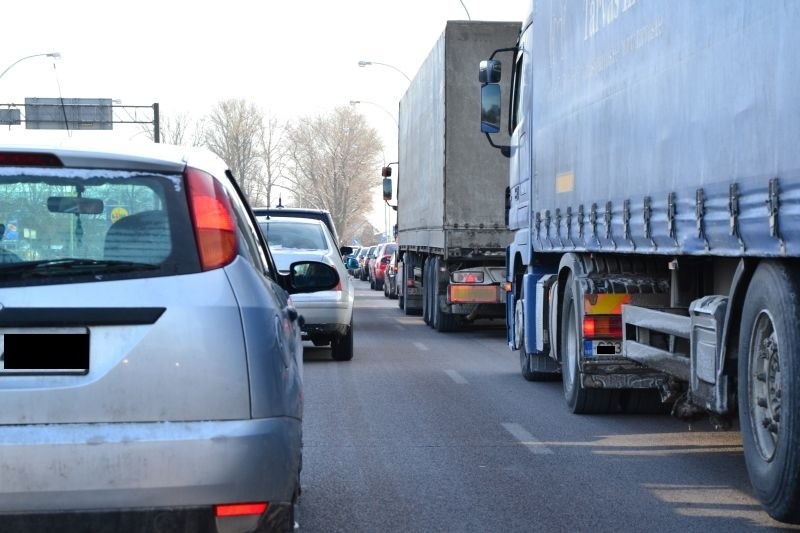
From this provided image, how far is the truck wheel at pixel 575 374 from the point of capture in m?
9.92

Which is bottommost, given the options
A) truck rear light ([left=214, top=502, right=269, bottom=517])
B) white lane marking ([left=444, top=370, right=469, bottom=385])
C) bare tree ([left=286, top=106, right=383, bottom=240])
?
white lane marking ([left=444, top=370, right=469, bottom=385])

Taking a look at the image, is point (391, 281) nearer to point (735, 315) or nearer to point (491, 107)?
point (491, 107)

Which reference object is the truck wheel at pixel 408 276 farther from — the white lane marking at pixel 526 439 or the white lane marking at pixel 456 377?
the white lane marking at pixel 526 439

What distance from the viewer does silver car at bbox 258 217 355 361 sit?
47.6 ft

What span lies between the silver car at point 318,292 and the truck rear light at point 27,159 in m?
9.87

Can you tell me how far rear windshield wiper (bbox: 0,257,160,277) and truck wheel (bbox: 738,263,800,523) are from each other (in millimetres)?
2830

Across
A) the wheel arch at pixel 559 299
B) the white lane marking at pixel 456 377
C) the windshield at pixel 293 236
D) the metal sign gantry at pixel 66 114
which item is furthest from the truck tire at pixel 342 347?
the metal sign gantry at pixel 66 114

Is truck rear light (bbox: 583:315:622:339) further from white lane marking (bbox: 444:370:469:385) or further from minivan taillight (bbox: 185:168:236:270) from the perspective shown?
minivan taillight (bbox: 185:168:236:270)

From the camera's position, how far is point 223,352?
3.96 meters

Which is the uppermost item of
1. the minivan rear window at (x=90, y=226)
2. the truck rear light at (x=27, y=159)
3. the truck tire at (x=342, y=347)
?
the truck rear light at (x=27, y=159)

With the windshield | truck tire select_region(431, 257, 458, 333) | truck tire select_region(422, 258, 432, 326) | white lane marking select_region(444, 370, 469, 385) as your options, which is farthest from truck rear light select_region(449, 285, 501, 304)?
white lane marking select_region(444, 370, 469, 385)

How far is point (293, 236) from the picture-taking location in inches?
611

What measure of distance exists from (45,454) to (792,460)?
3.22 metres

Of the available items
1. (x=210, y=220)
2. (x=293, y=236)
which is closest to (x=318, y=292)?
(x=293, y=236)
